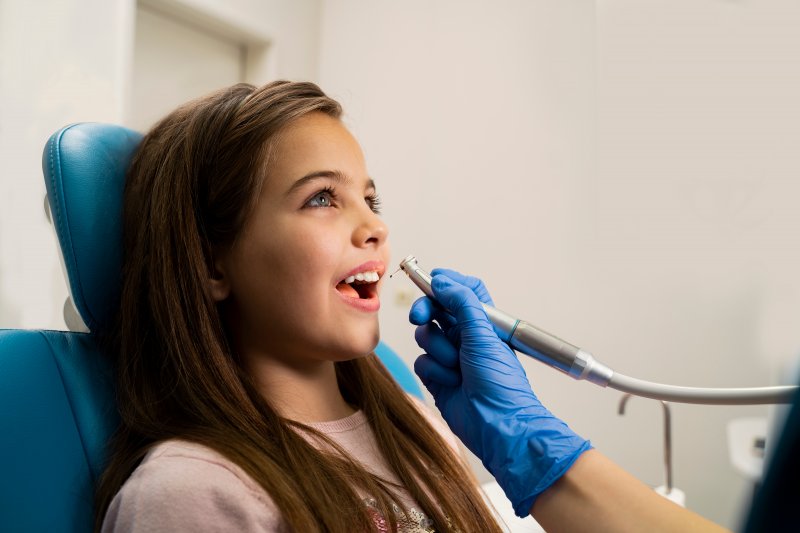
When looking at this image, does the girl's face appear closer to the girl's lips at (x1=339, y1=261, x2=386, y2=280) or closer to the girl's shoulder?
the girl's lips at (x1=339, y1=261, x2=386, y2=280)

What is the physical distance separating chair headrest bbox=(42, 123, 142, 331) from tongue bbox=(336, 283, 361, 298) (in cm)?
36

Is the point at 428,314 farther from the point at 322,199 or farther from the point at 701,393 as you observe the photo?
the point at 701,393

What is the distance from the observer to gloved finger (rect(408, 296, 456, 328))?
42.6 inches

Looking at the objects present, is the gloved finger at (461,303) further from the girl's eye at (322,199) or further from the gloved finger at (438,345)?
the girl's eye at (322,199)

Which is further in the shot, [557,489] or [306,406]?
[306,406]

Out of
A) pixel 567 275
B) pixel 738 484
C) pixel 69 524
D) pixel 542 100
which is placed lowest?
pixel 738 484

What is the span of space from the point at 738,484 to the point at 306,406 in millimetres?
1911

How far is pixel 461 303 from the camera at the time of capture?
1.05 metres

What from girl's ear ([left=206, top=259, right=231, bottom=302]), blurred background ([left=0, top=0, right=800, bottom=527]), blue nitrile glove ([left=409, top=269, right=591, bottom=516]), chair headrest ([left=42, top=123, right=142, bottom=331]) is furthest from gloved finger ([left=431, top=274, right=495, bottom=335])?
blurred background ([left=0, top=0, right=800, bottom=527])

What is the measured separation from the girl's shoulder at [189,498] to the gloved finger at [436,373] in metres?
0.36

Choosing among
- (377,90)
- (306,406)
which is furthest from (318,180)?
(377,90)

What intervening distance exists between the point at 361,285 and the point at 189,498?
0.46 metres

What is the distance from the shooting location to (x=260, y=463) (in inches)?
34.0

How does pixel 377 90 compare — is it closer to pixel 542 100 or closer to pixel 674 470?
pixel 542 100
